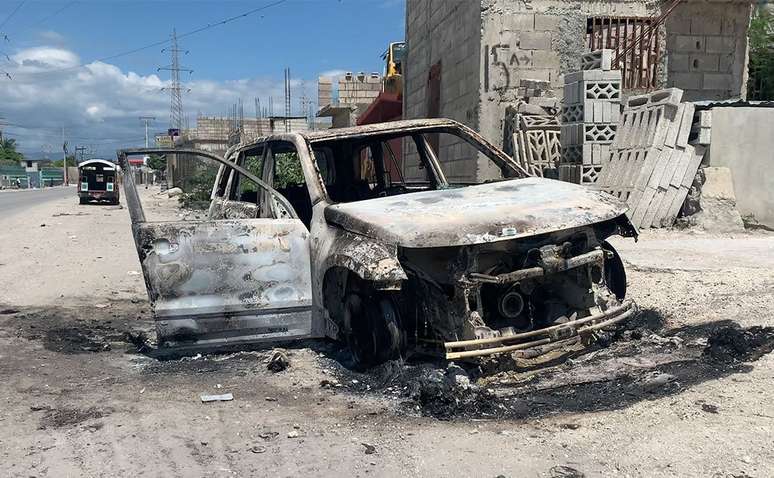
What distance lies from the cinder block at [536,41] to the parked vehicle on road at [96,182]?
22.8 metres

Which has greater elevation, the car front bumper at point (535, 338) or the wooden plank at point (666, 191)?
the wooden plank at point (666, 191)

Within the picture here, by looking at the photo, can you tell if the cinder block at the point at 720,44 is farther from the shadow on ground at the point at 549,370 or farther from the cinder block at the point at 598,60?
→ the shadow on ground at the point at 549,370

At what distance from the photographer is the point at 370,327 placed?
4387mm

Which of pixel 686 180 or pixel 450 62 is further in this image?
pixel 450 62

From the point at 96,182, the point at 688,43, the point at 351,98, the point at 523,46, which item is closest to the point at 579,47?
the point at 523,46

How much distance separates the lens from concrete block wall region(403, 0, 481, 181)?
12.4 meters

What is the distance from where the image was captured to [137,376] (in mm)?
4730

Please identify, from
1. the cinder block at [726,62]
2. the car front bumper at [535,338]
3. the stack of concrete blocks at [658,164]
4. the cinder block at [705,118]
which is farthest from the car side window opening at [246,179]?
the cinder block at [726,62]

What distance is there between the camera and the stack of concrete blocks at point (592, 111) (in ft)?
34.4

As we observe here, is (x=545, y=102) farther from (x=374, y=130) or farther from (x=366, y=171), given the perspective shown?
(x=374, y=130)

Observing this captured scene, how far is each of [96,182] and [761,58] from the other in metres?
25.9

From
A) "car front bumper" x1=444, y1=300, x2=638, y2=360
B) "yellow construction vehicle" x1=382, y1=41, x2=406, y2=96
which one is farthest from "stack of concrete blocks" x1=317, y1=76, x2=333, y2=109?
"car front bumper" x1=444, y1=300, x2=638, y2=360

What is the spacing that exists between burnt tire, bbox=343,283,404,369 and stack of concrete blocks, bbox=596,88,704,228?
6.63m

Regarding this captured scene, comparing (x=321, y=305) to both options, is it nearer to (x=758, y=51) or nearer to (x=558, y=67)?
(x=558, y=67)
